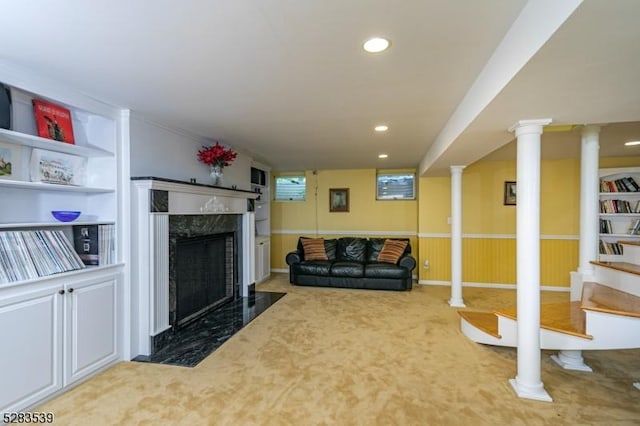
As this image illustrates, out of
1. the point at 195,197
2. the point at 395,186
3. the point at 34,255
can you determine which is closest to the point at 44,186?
the point at 34,255

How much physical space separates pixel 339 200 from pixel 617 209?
4.53 metres

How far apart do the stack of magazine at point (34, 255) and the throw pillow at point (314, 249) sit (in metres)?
4.06

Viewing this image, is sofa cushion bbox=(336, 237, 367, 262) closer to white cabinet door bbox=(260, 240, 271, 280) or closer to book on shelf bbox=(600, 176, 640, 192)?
white cabinet door bbox=(260, 240, 271, 280)

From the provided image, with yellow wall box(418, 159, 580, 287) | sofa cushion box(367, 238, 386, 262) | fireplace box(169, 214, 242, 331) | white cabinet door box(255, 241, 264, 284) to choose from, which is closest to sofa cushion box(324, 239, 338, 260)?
sofa cushion box(367, 238, 386, 262)

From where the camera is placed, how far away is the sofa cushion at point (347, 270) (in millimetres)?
5578

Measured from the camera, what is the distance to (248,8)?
1454 millimetres

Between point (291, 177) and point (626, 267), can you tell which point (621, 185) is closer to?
point (626, 267)

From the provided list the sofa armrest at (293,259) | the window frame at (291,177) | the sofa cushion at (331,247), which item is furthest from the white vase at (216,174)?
the window frame at (291,177)

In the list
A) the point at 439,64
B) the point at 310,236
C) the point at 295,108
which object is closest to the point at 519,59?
the point at 439,64

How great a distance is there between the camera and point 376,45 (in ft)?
5.81

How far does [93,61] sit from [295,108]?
148 cm

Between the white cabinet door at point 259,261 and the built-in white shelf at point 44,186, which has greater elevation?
the built-in white shelf at point 44,186

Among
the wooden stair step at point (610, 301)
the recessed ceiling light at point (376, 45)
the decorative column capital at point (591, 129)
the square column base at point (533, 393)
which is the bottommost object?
the square column base at point (533, 393)

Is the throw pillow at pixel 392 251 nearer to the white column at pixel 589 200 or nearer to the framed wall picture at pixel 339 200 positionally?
the framed wall picture at pixel 339 200
